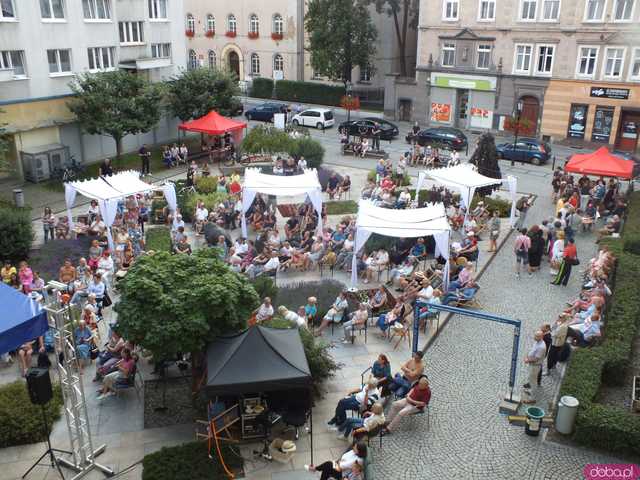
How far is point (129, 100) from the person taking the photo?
93.0ft

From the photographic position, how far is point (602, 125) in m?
36.2

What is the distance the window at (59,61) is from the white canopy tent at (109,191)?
11.0 meters

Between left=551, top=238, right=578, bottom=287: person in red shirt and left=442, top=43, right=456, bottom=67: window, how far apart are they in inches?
988

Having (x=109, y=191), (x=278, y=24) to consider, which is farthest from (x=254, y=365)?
(x=278, y=24)

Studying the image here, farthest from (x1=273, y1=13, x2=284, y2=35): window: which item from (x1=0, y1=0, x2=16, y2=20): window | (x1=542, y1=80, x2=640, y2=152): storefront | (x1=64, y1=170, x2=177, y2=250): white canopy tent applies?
(x1=64, y1=170, x2=177, y2=250): white canopy tent

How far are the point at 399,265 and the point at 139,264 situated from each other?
8657mm

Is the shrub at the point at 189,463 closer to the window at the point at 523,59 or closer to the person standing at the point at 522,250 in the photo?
the person standing at the point at 522,250

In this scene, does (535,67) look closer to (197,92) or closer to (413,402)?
(197,92)

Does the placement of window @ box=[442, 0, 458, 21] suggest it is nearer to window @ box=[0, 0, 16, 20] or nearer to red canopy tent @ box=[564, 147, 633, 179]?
red canopy tent @ box=[564, 147, 633, 179]

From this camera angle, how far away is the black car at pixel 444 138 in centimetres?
3466

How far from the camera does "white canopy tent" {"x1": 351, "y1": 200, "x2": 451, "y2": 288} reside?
16703 millimetres

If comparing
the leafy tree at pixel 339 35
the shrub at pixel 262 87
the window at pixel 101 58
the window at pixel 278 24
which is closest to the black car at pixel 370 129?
the leafy tree at pixel 339 35

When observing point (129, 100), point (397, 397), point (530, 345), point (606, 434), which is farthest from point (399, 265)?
point (129, 100)

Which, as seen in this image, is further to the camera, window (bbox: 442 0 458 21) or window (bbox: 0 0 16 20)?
window (bbox: 442 0 458 21)
